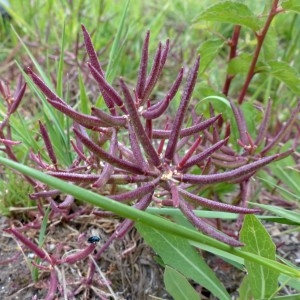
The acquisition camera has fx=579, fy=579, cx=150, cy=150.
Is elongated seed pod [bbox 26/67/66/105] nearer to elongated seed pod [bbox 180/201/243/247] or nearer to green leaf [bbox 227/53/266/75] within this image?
elongated seed pod [bbox 180/201/243/247]

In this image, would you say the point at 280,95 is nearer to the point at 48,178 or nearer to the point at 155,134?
the point at 155,134

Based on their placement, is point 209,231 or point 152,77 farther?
point 152,77

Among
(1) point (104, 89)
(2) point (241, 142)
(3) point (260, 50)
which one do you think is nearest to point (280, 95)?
(3) point (260, 50)

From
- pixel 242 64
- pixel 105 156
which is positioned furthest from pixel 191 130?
pixel 242 64

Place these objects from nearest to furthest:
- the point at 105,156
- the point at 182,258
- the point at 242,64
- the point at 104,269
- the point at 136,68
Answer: the point at 105,156
the point at 182,258
the point at 104,269
the point at 242,64
the point at 136,68

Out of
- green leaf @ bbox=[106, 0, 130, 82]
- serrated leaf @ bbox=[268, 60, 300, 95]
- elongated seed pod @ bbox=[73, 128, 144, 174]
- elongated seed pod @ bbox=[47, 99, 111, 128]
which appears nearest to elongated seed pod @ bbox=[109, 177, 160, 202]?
elongated seed pod @ bbox=[73, 128, 144, 174]

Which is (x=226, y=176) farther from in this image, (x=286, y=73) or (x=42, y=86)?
(x=286, y=73)
